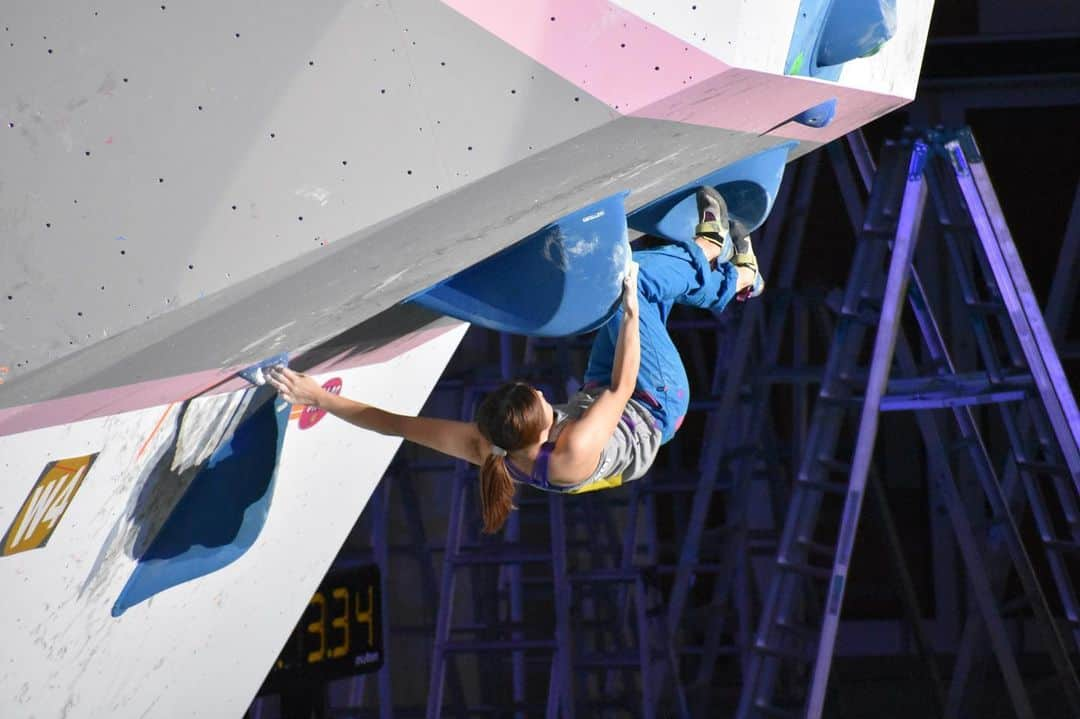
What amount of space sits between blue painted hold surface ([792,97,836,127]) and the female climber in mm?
363

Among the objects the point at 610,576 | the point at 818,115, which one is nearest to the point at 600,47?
the point at 818,115

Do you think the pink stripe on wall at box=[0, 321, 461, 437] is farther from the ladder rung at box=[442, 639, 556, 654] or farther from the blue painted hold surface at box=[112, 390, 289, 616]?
the ladder rung at box=[442, 639, 556, 654]

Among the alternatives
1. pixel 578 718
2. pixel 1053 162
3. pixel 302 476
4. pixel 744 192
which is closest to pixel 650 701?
pixel 578 718

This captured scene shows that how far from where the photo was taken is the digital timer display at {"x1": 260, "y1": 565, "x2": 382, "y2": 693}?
4.04m

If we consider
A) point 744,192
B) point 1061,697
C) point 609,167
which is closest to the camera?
point 609,167

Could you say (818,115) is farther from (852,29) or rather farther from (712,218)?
(712,218)

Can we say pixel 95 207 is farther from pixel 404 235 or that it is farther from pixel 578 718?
pixel 578 718

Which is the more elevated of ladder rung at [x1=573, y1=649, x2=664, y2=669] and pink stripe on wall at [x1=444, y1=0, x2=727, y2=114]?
pink stripe on wall at [x1=444, y1=0, x2=727, y2=114]

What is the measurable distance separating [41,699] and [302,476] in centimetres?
70

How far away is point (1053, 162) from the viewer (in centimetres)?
786

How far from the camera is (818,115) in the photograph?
2.25 metres

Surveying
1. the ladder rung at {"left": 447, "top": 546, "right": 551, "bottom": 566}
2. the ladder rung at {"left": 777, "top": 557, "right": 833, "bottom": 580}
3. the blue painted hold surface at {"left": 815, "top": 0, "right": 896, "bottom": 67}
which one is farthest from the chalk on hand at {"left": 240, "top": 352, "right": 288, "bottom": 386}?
the ladder rung at {"left": 447, "top": 546, "right": 551, "bottom": 566}

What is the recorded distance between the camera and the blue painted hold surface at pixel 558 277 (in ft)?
7.16

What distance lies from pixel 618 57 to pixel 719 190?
41.6 inches
